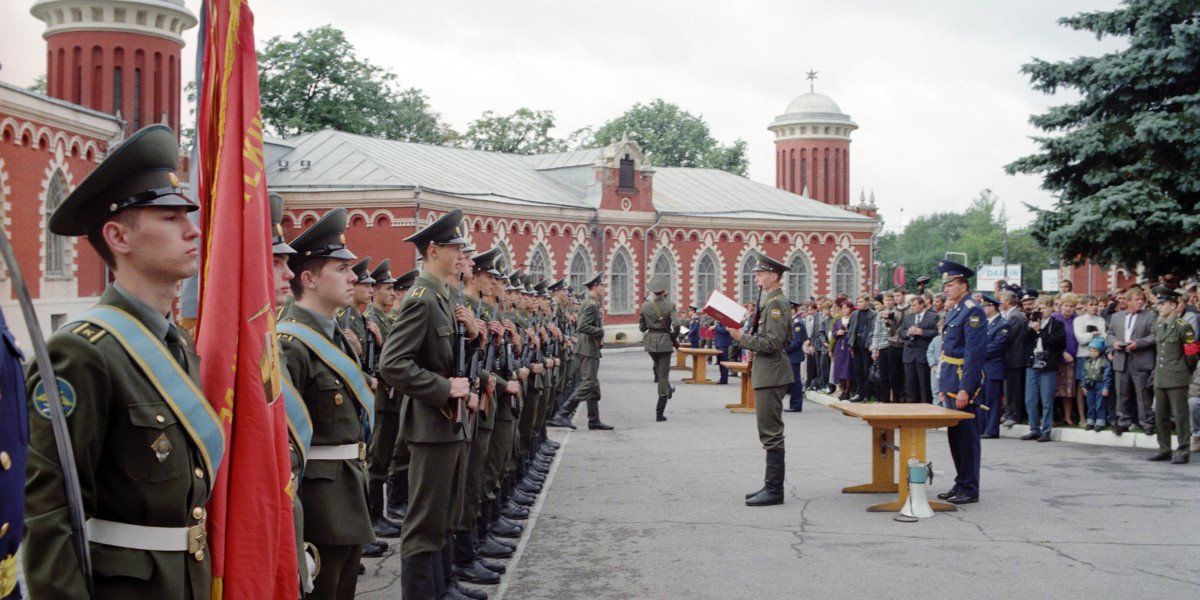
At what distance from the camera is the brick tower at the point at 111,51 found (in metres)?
35.9

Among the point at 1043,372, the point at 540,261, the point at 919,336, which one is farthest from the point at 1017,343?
the point at 540,261

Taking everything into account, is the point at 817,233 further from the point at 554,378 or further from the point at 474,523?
the point at 474,523

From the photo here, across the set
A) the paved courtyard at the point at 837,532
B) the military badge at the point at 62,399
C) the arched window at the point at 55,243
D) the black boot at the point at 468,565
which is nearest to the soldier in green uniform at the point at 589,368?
the paved courtyard at the point at 837,532

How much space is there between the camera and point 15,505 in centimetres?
235

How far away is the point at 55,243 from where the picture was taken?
88.3 feet

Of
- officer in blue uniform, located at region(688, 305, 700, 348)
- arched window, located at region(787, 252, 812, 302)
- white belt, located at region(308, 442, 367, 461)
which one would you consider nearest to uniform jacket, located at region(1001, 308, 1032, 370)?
white belt, located at region(308, 442, 367, 461)

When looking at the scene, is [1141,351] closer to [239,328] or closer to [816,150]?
[239,328]

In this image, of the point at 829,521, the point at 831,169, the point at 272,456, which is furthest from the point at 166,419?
the point at 831,169

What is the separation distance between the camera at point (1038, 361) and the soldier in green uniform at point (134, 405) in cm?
1391

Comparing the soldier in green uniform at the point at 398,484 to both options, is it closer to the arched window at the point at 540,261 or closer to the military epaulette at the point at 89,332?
the military epaulette at the point at 89,332

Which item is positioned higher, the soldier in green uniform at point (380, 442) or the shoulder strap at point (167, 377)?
the shoulder strap at point (167, 377)

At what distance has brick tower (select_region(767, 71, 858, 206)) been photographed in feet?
195

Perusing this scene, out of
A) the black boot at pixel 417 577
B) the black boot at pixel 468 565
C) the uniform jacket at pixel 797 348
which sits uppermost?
the uniform jacket at pixel 797 348

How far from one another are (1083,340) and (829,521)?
8.01 meters
